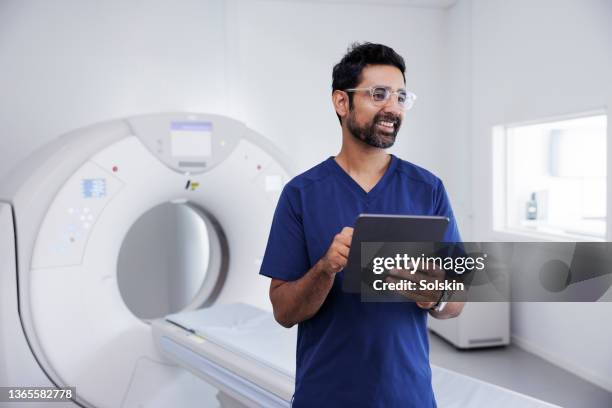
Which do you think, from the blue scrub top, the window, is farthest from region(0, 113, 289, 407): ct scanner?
the window

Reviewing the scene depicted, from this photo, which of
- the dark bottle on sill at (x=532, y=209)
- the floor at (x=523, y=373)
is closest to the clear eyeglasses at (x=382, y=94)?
the floor at (x=523, y=373)

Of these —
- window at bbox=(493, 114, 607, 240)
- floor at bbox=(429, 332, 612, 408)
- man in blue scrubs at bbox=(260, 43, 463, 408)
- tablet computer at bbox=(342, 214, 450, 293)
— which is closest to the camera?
tablet computer at bbox=(342, 214, 450, 293)

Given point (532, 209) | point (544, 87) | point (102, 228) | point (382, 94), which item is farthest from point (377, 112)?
point (532, 209)

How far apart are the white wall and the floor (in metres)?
0.07

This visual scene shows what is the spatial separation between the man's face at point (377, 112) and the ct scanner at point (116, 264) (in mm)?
834

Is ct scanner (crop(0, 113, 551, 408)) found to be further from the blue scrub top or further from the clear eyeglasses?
the clear eyeglasses

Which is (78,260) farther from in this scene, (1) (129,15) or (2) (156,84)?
(1) (129,15)

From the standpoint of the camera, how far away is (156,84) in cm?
280

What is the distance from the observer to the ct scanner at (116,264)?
5.92 ft

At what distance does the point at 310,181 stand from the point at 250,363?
0.86 meters

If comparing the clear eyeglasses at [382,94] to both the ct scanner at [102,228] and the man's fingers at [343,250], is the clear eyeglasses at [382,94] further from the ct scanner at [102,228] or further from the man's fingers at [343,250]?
the ct scanner at [102,228]

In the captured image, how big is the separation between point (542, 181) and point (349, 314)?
262 centimetres

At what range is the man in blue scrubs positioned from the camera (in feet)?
3.03

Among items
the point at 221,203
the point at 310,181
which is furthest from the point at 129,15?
the point at 310,181
